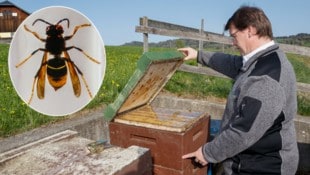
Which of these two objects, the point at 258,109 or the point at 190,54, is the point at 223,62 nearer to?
the point at 190,54

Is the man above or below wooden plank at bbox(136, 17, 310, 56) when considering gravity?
below

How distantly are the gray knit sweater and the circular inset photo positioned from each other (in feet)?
3.81

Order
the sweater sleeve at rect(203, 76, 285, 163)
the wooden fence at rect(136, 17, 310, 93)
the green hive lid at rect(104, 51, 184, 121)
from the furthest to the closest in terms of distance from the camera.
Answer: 1. the wooden fence at rect(136, 17, 310, 93)
2. the green hive lid at rect(104, 51, 184, 121)
3. the sweater sleeve at rect(203, 76, 285, 163)

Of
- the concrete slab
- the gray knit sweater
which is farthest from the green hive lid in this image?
the gray knit sweater

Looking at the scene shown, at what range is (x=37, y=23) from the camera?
8.46 ft

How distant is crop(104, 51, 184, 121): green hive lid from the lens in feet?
9.37

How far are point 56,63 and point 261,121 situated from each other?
5.53 feet

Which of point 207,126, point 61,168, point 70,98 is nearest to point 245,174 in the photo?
point 207,126

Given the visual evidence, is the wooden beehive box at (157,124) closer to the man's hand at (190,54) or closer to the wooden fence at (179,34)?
the man's hand at (190,54)

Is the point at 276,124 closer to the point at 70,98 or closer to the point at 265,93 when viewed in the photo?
the point at 265,93

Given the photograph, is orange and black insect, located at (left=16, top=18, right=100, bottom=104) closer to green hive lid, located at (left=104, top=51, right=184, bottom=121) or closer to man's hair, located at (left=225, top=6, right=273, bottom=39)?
green hive lid, located at (left=104, top=51, right=184, bottom=121)

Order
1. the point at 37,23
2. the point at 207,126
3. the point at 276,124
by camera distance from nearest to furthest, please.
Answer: the point at 276,124 → the point at 37,23 → the point at 207,126

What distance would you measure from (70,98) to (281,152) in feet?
5.81

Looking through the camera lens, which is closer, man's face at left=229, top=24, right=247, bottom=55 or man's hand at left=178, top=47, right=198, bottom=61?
man's face at left=229, top=24, right=247, bottom=55
